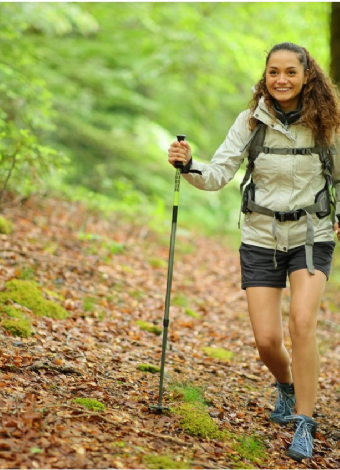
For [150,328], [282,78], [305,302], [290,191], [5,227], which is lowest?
[150,328]

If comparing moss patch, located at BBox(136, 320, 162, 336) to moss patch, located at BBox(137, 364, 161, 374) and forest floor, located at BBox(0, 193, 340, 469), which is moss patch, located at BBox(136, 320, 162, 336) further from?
moss patch, located at BBox(137, 364, 161, 374)

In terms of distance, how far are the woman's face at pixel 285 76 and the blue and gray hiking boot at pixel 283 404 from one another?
2275 mm

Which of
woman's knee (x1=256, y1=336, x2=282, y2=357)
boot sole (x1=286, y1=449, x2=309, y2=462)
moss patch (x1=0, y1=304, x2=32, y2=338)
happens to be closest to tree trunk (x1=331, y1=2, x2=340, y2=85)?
woman's knee (x1=256, y1=336, x2=282, y2=357)

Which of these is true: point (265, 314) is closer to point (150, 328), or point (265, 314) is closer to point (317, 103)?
point (317, 103)

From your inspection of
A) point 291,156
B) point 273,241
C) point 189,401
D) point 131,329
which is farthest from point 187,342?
point 291,156

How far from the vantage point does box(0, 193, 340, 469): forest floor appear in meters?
3.04

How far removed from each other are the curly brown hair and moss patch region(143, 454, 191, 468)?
2389 millimetres

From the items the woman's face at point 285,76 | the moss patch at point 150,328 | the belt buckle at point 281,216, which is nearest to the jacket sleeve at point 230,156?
the woman's face at point 285,76

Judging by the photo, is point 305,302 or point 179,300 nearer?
point 305,302

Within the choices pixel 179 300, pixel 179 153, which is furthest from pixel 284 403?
pixel 179 300

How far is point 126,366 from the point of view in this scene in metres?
4.71

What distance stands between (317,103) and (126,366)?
274cm

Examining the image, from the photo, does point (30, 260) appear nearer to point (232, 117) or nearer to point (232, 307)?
point (232, 307)

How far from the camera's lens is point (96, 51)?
44.2ft
